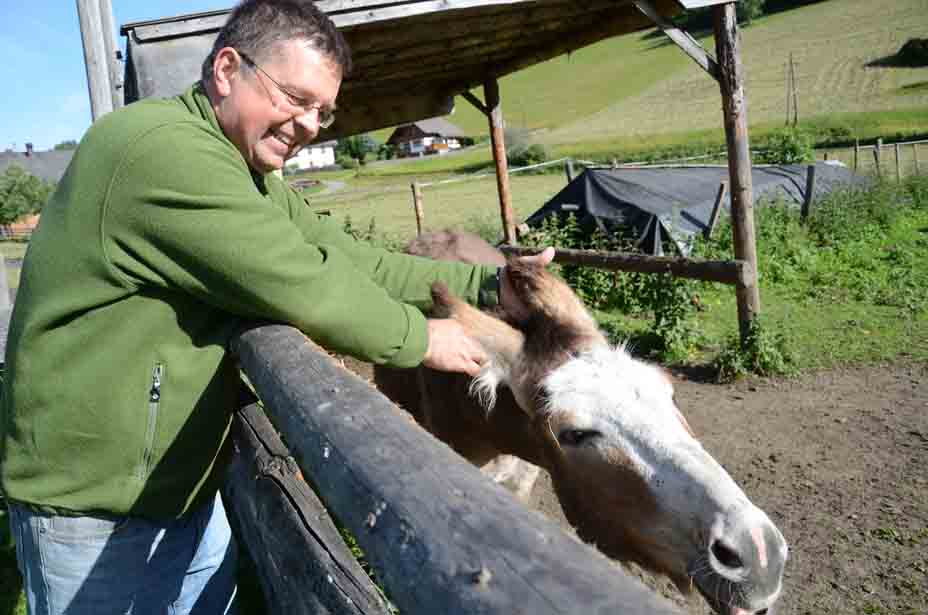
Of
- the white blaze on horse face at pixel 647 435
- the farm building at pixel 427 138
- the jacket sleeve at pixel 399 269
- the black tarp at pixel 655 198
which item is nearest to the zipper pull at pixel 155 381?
the jacket sleeve at pixel 399 269

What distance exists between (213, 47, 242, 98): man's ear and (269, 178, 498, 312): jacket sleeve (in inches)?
24.0

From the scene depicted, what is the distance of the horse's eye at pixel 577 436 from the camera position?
2.17 m

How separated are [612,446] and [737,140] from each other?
4656 mm

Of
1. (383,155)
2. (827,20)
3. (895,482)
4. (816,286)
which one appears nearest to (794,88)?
(827,20)

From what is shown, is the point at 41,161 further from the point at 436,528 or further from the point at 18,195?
the point at 436,528

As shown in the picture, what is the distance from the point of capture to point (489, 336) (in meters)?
2.53

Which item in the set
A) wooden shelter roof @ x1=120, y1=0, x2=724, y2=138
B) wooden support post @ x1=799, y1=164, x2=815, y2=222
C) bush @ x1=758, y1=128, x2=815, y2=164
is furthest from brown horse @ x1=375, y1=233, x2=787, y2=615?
bush @ x1=758, y1=128, x2=815, y2=164

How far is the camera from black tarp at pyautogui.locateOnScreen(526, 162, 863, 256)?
10148 mm

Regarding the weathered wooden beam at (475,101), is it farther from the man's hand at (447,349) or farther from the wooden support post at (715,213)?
the man's hand at (447,349)

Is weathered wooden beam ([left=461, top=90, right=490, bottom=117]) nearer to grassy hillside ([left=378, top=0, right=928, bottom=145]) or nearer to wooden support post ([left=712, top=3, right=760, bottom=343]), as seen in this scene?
wooden support post ([left=712, top=3, right=760, bottom=343])

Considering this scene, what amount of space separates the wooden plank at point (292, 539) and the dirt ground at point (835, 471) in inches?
85.6

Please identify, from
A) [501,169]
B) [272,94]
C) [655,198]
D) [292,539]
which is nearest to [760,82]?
[655,198]

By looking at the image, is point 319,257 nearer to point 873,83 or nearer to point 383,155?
point 873,83

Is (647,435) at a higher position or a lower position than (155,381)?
lower
